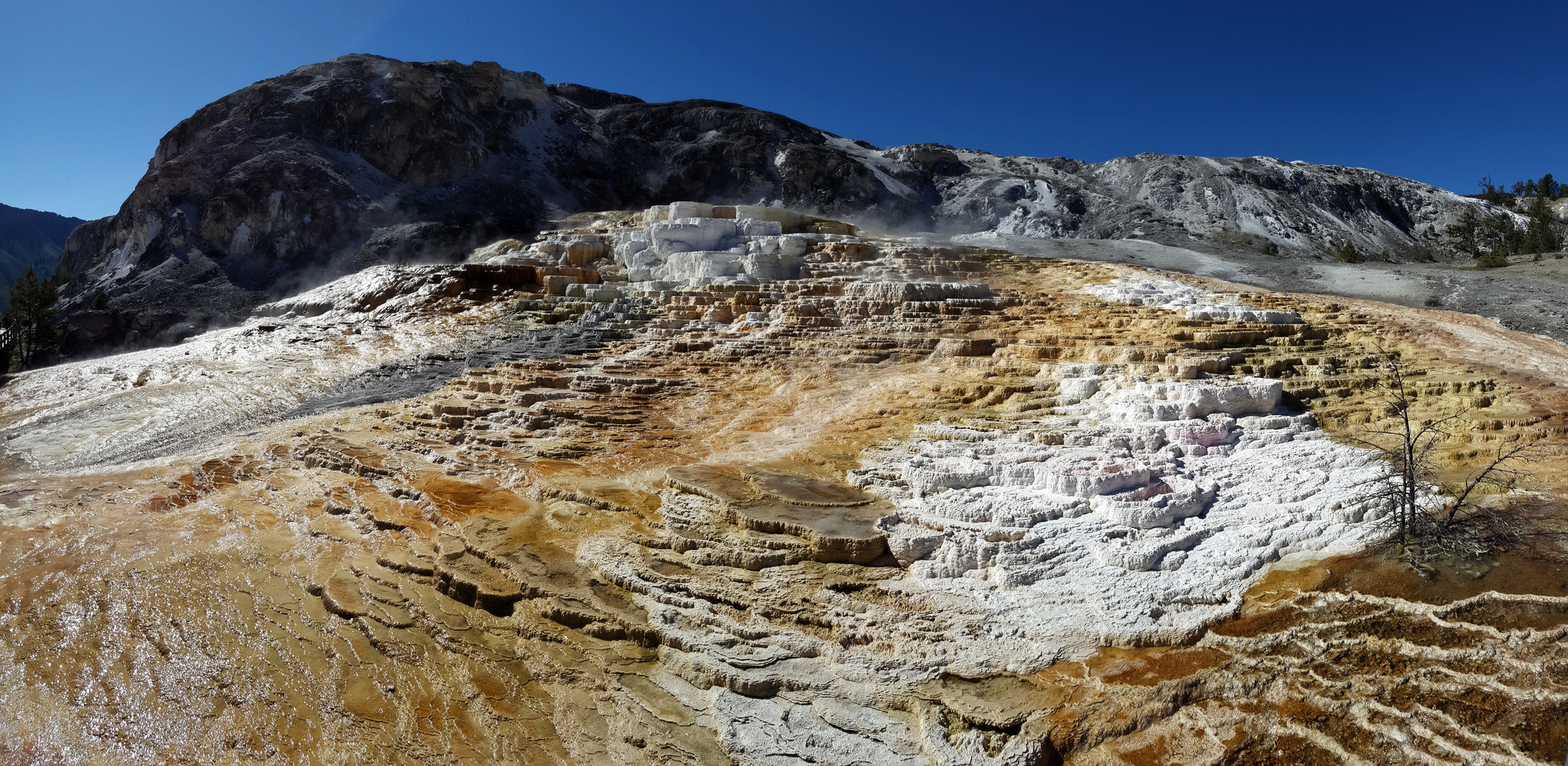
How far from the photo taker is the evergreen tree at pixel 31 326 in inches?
603

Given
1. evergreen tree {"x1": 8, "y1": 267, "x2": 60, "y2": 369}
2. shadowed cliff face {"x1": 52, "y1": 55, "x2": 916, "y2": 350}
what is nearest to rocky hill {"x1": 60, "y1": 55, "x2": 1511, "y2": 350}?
shadowed cliff face {"x1": 52, "y1": 55, "x2": 916, "y2": 350}

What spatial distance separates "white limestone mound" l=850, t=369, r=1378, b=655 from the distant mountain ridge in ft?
166

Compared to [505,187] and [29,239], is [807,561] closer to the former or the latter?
[505,187]

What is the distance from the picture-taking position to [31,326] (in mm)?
15602

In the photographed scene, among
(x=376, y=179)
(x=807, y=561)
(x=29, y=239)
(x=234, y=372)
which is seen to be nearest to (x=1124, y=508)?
(x=807, y=561)

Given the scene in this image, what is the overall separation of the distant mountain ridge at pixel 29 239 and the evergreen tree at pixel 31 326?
3023cm

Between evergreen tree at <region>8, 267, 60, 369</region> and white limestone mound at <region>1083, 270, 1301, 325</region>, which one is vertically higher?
evergreen tree at <region>8, 267, 60, 369</region>

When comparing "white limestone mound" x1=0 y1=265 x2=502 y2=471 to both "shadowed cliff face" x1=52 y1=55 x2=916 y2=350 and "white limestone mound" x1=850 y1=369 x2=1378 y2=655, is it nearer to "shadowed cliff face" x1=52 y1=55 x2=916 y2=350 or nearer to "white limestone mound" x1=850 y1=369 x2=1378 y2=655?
"shadowed cliff face" x1=52 y1=55 x2=916 y2=350

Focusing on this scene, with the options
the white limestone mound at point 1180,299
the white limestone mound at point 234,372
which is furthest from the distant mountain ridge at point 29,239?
the white limestone mound at point 1180,299

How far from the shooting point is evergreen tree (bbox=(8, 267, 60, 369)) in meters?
15.3

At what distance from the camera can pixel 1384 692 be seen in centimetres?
288

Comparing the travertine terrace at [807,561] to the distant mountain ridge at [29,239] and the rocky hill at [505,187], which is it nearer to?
the rocky hill at [505,187]

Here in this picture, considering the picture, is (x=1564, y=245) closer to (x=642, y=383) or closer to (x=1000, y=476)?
(x=1000, y=476)

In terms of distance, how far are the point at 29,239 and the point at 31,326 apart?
37.6 metres
